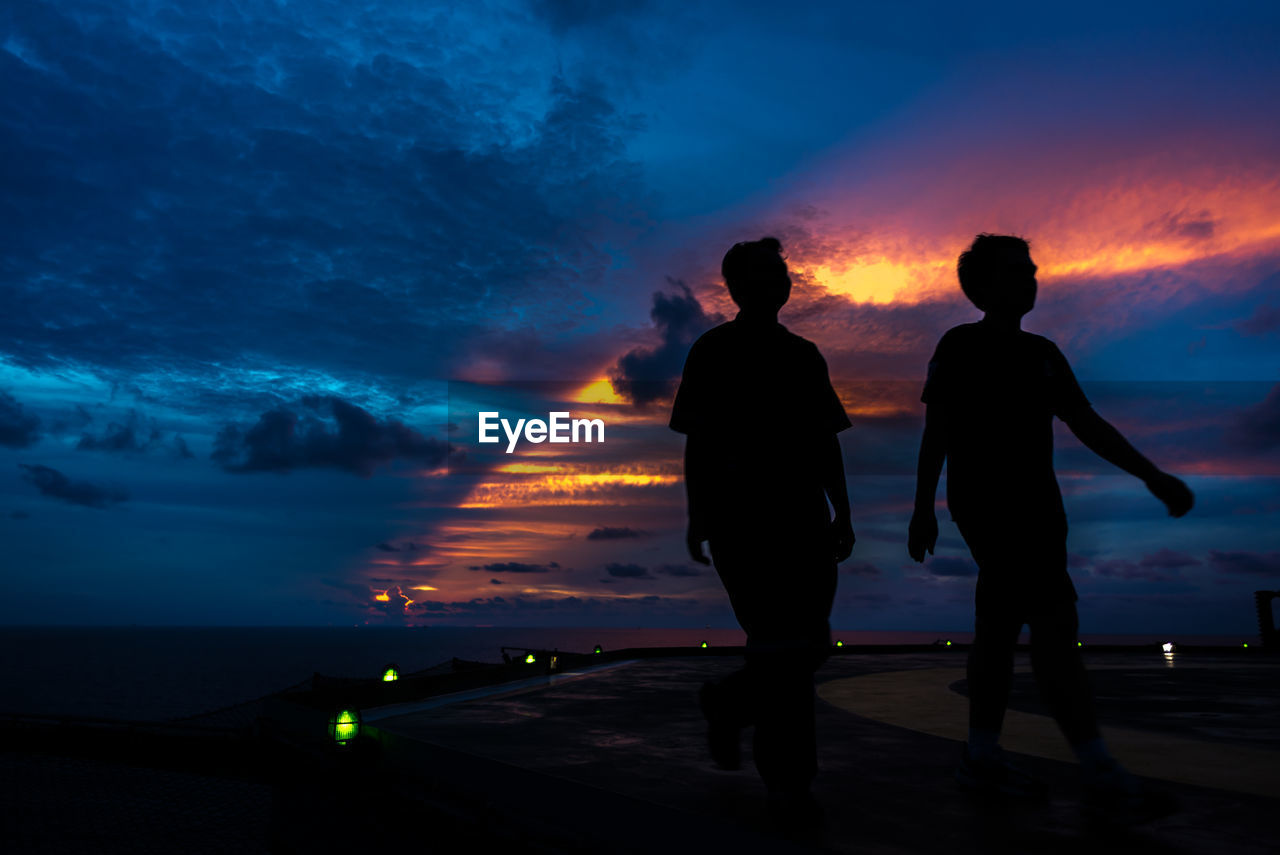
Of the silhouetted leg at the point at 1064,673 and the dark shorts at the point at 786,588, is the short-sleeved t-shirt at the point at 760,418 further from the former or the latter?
the silhouetted leg at the point at 1064,673

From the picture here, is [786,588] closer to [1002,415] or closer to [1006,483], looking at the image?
[1006,483]

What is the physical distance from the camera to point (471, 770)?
305 centimetres

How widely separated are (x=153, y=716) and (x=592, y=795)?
82417 millimetres

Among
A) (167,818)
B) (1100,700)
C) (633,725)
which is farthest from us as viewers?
(167,818)

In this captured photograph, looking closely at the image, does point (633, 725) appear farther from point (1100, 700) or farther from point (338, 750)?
point (1100, 700)

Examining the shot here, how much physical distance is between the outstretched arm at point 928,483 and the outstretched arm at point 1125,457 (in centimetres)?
47

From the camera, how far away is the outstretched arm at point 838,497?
273 cm

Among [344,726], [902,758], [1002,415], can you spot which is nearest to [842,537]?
[1002,415]

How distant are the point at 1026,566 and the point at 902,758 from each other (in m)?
1.35

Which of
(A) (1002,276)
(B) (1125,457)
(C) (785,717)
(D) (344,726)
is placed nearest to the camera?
(C) (785,717)

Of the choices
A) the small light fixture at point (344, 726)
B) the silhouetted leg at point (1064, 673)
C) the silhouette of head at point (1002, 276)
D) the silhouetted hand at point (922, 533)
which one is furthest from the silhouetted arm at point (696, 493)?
the small light fixture at point (344, 726)

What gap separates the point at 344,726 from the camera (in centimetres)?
370

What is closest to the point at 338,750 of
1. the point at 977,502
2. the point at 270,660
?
the point at 977,502

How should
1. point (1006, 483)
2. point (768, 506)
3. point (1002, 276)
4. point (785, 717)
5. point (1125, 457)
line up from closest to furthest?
1. point (785, 717)
2. point (768, 506)
3. point (1125, 457)
4. point (1006, 483)
5. point (1002, 276)
